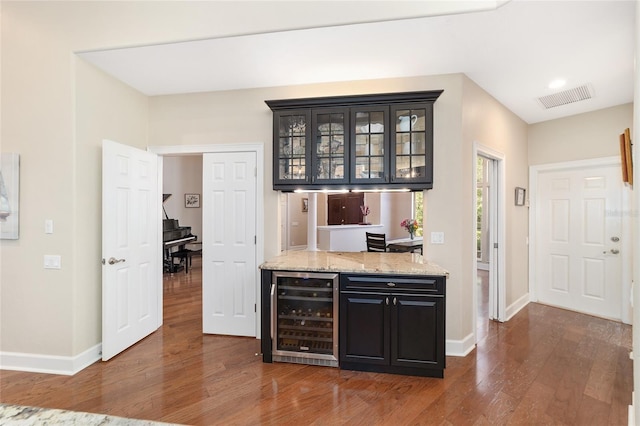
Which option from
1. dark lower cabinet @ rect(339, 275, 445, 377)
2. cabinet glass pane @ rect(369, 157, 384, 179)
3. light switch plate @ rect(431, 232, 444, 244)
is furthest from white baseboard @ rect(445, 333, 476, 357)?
cabinet glass pane @ rect(369, 157, 384, 179)

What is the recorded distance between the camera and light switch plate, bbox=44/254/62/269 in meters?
2.78

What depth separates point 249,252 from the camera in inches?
140

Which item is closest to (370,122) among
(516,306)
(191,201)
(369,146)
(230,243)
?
(369,146)

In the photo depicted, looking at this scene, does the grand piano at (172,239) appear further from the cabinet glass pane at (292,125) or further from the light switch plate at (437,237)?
the light switch plate at (437,237)

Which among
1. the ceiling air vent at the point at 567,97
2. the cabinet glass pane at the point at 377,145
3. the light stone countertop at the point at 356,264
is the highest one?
the ceiling air vent at the point at 567,97

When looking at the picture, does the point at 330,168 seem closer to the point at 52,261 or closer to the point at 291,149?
the point at 291,149

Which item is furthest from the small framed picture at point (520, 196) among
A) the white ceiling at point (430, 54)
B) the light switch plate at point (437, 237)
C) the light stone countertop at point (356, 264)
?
the light stone countertop at point (356, 264)

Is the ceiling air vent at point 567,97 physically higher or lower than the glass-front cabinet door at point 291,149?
higher

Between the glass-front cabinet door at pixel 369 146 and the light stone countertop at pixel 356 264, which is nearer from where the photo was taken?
the light stone countertop at pixel 356 264

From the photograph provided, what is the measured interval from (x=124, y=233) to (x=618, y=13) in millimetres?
4557

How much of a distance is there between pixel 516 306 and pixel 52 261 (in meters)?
5.47

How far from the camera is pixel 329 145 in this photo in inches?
127

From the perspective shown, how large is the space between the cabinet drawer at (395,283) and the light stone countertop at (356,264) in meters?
0.05

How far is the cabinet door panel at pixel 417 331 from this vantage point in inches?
104
